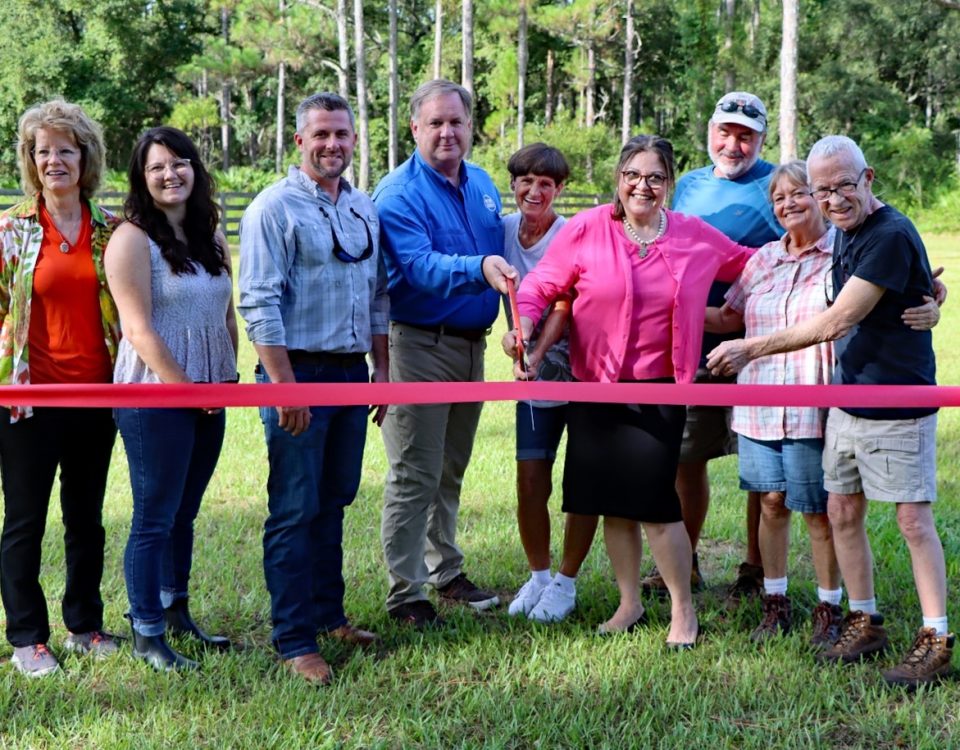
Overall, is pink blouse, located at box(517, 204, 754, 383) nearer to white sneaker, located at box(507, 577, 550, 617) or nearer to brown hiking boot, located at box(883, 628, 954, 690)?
white sneaker, located at box(507, 577, 550, 617)

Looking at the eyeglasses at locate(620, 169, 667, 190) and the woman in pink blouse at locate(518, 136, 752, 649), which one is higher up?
the eyeglasses at locate(620, 169, 667, 190)

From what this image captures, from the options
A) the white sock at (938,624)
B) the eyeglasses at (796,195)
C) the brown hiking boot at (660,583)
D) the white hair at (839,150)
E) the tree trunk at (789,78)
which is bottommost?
the brown hiking boot at (660,583)

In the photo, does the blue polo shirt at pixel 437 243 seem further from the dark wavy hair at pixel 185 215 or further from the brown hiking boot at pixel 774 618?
the brown hiking boot at pixel 774 618

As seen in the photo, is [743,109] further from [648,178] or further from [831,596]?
[831,596]

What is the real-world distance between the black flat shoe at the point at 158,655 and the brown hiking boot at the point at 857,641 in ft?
7.80

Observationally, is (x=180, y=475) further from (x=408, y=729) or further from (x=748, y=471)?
(x=748, y=471)

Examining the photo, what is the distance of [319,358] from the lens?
4184 millimetres

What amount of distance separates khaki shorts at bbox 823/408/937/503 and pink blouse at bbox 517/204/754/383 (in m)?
0.66

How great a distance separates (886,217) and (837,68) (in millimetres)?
44566

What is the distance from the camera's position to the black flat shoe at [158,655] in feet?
13.4

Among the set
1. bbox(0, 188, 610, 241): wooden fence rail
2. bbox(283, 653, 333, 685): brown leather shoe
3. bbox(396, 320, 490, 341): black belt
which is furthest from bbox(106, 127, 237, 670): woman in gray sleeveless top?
bbox(0, 188, 610, 241): wooden fence rail

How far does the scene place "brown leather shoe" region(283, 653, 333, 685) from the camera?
4016mm

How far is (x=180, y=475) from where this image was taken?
4.05 m

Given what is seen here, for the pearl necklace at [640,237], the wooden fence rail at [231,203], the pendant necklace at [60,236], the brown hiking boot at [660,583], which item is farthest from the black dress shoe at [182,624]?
the wooden fence rail at [231,203]
